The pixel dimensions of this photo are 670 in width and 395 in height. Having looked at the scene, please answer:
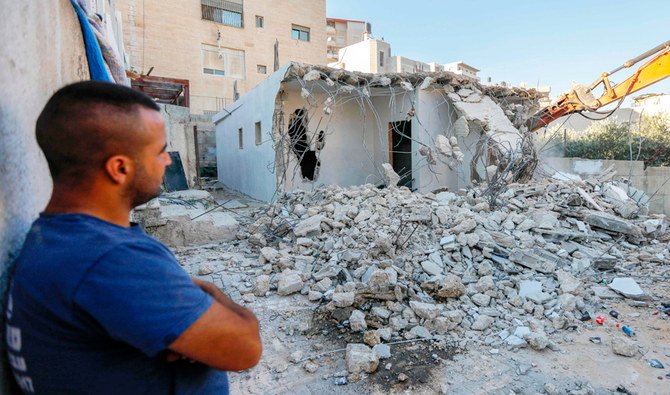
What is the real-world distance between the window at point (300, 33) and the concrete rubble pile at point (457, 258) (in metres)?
18.2

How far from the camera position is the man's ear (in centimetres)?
80

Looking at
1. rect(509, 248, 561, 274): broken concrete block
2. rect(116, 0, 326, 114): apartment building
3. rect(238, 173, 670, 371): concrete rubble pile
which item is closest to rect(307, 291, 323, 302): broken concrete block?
rect(238, 173, 670, 371): concrete rubble pile

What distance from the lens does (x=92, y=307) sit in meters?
0.68

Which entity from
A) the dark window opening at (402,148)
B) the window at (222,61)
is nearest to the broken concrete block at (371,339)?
the dark window opening at (402,148)

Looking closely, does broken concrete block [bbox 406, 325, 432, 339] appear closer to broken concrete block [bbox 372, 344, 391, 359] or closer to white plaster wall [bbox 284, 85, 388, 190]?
broken concrete block [bbox 372, 344, 391, 359]

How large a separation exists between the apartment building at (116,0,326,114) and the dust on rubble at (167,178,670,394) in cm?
1434

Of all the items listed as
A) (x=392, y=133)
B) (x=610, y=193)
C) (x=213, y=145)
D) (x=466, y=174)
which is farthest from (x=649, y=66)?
(x=213, y=145)

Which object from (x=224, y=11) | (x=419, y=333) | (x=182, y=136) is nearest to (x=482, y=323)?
(x=419, y=333)

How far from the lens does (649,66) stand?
7145mm

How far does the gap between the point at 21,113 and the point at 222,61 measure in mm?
20422

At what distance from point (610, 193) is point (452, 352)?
18.5 ft

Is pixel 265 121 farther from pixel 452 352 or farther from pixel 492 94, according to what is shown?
pixel 452 352

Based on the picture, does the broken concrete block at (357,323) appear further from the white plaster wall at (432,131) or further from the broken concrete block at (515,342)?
the white plaster wall at (432,131)

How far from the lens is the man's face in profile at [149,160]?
83 centimetres
